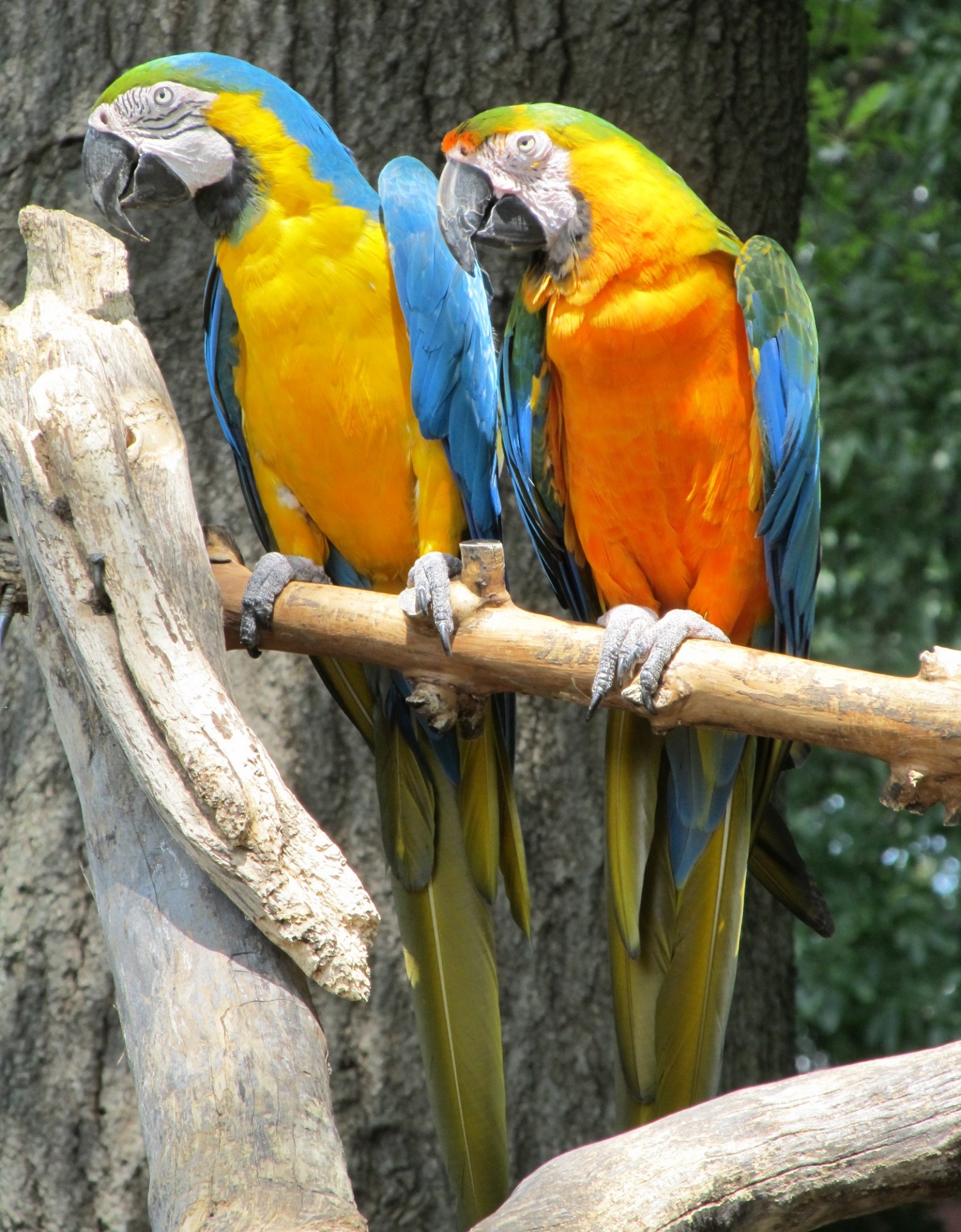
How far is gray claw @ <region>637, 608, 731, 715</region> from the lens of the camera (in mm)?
1527

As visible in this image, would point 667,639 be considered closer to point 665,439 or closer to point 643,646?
point 643,646

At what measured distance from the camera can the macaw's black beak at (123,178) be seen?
180cm

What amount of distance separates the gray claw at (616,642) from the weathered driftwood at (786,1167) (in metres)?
0.54

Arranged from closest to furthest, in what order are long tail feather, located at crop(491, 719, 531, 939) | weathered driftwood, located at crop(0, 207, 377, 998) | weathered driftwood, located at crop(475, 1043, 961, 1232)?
1. weathered driftwood, located at crop(475, 1043, 961, 1232)
2. weathered driftwood, located at crop(0, 207, 377, 998)
3. long tail feather, located at crop(491, 719, 531, 939)

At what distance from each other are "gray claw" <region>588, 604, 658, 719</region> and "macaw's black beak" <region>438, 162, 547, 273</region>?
0.54 m

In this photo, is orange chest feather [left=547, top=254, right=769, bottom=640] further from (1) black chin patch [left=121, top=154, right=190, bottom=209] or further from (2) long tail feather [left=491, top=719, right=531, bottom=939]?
(1) black chin patch [left=121, top=154, right=190, bottom=209]

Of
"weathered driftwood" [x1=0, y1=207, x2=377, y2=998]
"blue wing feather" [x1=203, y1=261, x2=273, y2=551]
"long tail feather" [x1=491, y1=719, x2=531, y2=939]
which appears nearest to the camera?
"weathered driftwood" [x1=0, y1=207, x2=377, y2=998]

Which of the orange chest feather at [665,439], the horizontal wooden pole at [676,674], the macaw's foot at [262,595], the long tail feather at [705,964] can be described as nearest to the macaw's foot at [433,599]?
the horizontal wooden pole at [676,674]

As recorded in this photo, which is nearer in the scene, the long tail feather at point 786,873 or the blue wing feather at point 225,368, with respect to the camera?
the long tail feather at point 786,873

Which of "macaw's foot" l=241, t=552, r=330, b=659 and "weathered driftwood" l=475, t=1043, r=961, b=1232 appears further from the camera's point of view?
"macaw's foot" l=241, t=552, r=330, b=659

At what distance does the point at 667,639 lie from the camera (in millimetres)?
1582

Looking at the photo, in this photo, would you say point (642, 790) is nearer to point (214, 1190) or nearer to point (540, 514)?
point (540, 514)

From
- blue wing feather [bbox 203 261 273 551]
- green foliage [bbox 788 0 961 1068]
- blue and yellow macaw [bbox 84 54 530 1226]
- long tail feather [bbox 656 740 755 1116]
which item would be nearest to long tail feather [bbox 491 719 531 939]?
blue and yellow macaw [bbox 84 54 530 1226]

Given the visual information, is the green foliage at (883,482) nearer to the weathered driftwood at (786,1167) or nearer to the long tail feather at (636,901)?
the long tail feather at (636,901)
